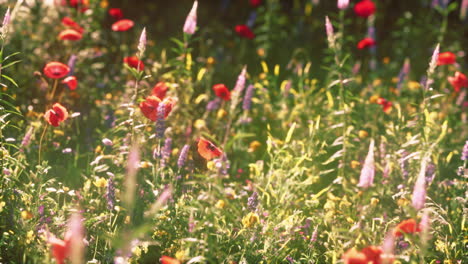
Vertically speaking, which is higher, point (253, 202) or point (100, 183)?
point (100, 183)

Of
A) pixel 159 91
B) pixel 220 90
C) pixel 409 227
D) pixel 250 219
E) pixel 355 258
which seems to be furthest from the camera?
pixel 220 90

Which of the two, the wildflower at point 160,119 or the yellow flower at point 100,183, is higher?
the wildflower at point 160,119

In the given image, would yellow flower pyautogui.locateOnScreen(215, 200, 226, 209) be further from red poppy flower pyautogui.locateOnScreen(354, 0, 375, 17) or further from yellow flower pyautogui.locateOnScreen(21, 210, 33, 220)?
red poppy flower pyautogui.locateOnScreen(354, 0, 375, 17)

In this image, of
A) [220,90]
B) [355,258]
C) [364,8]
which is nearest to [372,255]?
[355,258]

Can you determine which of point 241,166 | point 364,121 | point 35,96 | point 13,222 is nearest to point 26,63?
point 35,96

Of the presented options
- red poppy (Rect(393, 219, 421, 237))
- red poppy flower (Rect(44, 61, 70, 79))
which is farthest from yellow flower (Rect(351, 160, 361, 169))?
red poppy flower (Rect(44, 61, 70, 79))

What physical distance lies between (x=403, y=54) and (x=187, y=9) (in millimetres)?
2471

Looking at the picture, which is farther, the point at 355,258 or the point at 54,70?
the point at 54,70

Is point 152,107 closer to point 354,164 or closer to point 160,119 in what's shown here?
point 160,119

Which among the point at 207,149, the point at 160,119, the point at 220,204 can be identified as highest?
the point at 160,119

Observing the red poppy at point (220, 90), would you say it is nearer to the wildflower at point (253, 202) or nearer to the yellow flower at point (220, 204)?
the wildflower at point (253, 202)

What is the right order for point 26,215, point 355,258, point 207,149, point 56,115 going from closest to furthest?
point 355,258, point 26,215, point 207,149, point 56,115

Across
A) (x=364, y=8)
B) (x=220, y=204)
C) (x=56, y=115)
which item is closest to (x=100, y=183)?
(x=56, y=115)

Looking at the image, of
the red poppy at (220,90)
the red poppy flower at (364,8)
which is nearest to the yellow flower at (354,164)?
the red poppy at (220,90)
